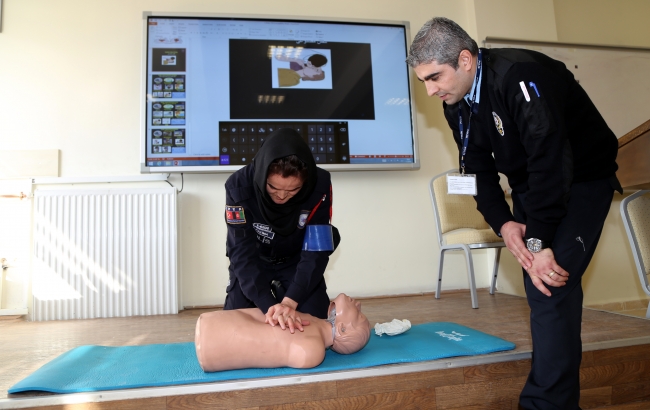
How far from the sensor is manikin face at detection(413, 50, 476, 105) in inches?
49.8

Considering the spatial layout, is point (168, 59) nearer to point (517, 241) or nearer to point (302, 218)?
point (302, 218)

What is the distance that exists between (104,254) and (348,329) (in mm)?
2052

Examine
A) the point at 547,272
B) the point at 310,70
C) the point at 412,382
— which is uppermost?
the point at 310,70

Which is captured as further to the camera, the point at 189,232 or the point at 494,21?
the point at 494,21

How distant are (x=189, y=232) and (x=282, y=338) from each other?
1.91 m

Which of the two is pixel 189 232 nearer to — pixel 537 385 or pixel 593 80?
pixel 537 385

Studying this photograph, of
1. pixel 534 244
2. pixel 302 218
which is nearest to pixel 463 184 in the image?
pixel 534 244

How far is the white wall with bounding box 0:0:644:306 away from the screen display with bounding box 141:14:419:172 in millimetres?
189

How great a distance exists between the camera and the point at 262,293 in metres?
1.58

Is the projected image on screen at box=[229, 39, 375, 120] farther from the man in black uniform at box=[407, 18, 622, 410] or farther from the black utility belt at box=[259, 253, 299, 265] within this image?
the man in black uniform at box=[407, 18, 622, 410]

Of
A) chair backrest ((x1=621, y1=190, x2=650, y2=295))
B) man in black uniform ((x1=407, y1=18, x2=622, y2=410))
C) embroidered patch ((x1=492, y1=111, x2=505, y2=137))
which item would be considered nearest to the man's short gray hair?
man in black uniform ((x1=407, y1=18, x2=622, y2=410))

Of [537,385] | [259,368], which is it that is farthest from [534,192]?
[259,368]

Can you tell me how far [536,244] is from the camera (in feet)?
4.03

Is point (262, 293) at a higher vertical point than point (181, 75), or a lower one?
lower
